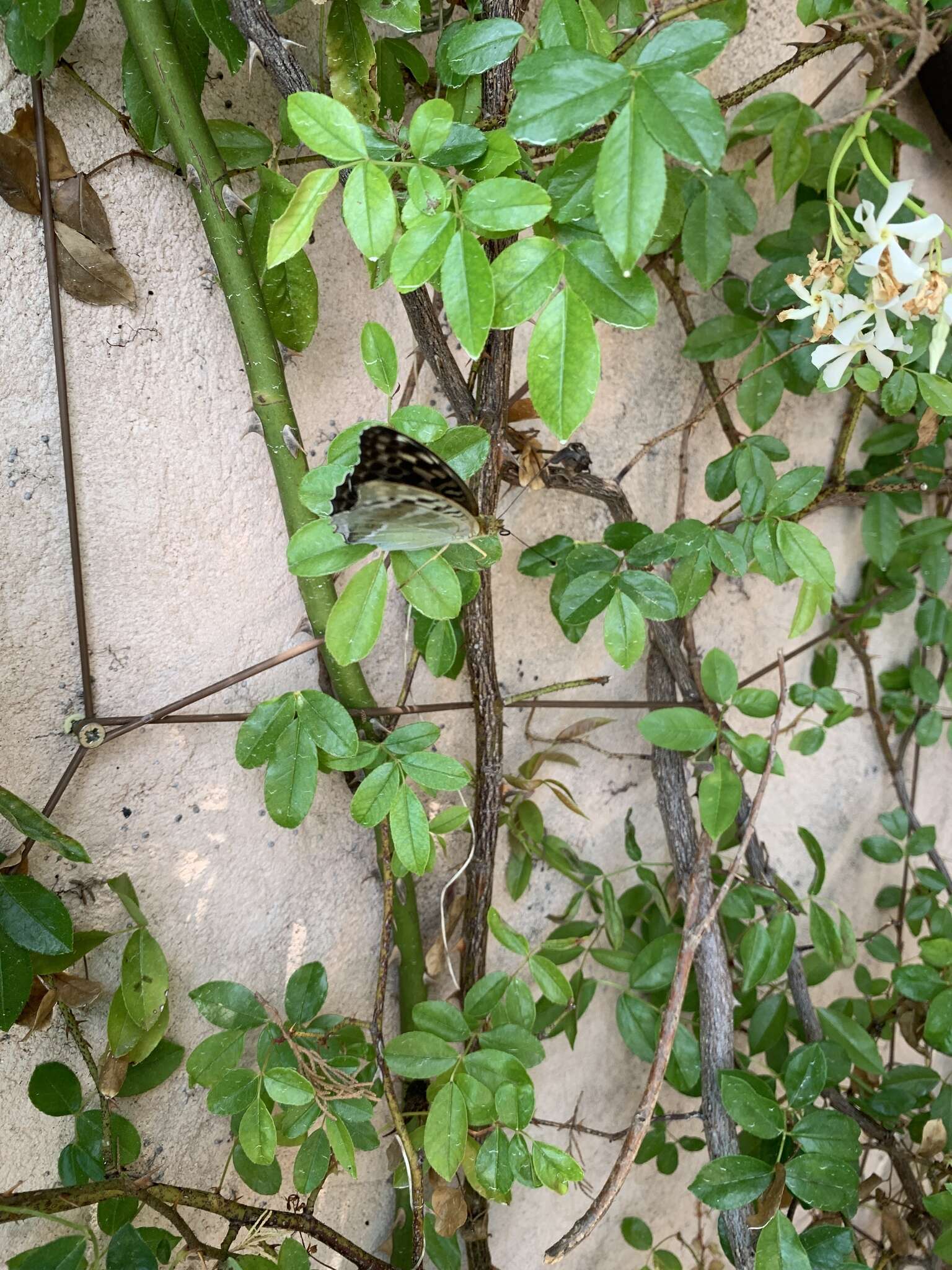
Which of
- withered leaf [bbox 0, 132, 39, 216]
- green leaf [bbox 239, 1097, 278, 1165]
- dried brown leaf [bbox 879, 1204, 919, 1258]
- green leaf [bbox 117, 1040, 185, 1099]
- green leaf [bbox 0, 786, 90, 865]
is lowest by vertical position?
dried brown leaf [bbox 879, 1204, 919, 1258]

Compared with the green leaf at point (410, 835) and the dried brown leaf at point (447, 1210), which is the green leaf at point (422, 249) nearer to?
the green leaf at point (410, 835)

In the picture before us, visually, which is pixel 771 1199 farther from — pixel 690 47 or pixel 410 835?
pixel 690 47

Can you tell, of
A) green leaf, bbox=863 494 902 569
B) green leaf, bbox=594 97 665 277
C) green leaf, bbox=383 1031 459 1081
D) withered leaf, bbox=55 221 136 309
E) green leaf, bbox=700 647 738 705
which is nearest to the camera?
green leaf, bbox=594 97 665 277

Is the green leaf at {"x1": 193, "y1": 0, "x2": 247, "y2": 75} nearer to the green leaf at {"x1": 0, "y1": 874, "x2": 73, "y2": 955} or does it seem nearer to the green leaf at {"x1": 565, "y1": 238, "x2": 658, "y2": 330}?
the green leaf at {"x1": 565, "y1": 238, "x2": 658, "y2": 330}

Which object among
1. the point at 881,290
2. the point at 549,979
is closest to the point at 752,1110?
the point at 549,979

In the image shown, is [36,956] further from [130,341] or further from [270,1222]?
[130,341]

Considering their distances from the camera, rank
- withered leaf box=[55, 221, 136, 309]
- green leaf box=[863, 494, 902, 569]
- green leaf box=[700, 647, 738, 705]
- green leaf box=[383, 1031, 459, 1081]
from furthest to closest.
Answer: green leaf box=[863, 494, 902, 569], green leaf box=[700, 647, 738, 705], green leaf box=[383, 1031, 459, 1081], withered leaf box=[55, 221, 136, 309]

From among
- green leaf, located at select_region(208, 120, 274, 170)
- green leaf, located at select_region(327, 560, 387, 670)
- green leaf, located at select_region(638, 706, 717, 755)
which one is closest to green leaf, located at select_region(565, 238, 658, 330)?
green leaf, located at select_region(327, 560, 387, 670)

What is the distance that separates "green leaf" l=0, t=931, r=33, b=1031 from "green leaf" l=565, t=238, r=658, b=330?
67cm

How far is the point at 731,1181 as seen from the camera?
88 centimetres

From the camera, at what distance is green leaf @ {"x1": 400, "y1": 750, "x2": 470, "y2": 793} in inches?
31.6

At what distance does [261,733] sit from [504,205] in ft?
1.57

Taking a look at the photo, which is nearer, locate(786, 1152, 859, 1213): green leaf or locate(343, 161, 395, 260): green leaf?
locate(343, 161, 395, 260): green leaf

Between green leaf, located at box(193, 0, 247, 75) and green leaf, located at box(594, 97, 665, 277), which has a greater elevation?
green leaf, located at box(193, 0, 247, 75)
